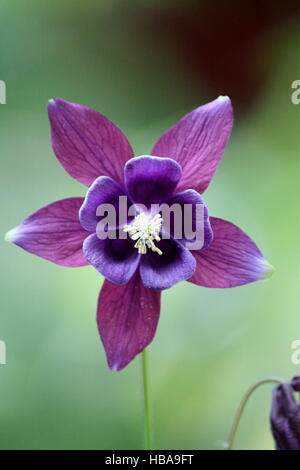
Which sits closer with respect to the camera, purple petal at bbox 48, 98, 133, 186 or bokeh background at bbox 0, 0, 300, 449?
purple petal at bbox 48, 98, 133, 186

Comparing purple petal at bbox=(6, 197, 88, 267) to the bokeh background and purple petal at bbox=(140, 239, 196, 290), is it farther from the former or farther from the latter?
the bokeh background

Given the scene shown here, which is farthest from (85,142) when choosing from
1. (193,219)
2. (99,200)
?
(193,219)

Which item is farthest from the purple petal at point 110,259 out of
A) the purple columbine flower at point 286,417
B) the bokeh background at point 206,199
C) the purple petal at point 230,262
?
the bokeh background at point 206,199

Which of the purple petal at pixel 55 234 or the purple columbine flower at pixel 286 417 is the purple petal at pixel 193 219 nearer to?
the purple petal at pixel 55 234

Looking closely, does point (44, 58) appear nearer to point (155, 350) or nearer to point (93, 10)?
point (93, 10)

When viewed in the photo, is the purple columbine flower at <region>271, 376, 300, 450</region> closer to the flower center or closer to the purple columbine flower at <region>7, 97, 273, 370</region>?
the purple columbine flower at <region>7, 97, 273, 370</region>

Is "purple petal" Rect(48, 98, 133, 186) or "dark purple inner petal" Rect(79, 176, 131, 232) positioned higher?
"purple petal" Rect(48, 98, 133, 186)

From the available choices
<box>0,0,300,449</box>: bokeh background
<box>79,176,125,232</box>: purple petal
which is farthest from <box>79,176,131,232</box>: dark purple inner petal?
A: <box>0,0,300,449</box>: bokeh background

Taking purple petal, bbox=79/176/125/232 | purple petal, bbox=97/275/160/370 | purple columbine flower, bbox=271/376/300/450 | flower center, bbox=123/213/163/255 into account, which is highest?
purple petal, bbox=79/176/125/232
